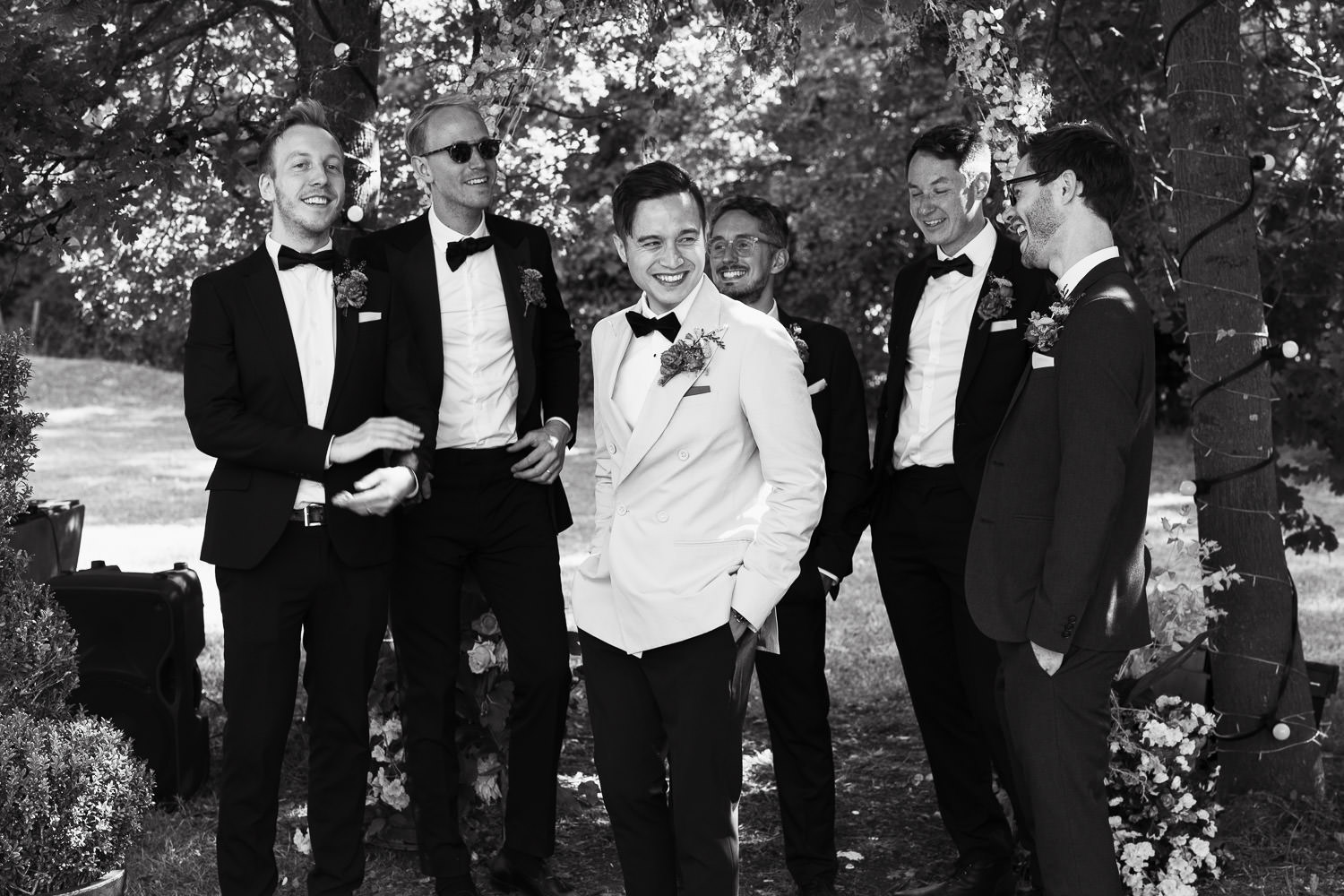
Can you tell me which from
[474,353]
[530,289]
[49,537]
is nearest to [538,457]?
[474,353]

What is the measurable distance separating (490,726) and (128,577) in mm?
1659

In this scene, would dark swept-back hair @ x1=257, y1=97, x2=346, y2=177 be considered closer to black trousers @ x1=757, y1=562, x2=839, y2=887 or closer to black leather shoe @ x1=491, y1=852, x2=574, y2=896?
black trousers @ x1=757, y1=562, x2=839, y2=887

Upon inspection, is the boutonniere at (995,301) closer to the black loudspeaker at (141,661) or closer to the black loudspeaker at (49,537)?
the black loudspeaker at (141,661)

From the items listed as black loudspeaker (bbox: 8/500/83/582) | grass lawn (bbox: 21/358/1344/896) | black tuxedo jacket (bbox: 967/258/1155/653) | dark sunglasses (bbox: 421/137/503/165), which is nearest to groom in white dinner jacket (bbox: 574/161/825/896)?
black tuxedo jacket (bbox: 967/258/1155/653)

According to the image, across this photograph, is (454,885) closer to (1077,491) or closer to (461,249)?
(461,249)

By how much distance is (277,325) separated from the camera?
4.00 m

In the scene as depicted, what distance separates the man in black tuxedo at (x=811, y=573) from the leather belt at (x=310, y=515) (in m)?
1.44

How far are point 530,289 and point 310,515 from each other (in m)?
1.04

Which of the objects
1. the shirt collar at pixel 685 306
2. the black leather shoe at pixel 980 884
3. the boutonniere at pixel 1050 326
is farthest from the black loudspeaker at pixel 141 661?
the boutonniere at pixel 1050 326

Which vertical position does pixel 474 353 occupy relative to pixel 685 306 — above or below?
below

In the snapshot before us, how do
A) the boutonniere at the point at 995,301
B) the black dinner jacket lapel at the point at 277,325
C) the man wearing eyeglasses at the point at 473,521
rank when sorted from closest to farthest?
the black dinner jacket lapel at the point at 277,325 → the boutonniere at the point at 995,301 → the man wearing eyeglasses at the point at 473,521

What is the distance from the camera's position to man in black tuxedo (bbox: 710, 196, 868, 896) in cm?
440

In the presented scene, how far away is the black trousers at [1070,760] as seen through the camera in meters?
3.28

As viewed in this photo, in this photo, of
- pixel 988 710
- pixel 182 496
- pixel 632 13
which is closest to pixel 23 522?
pixel 632 13
